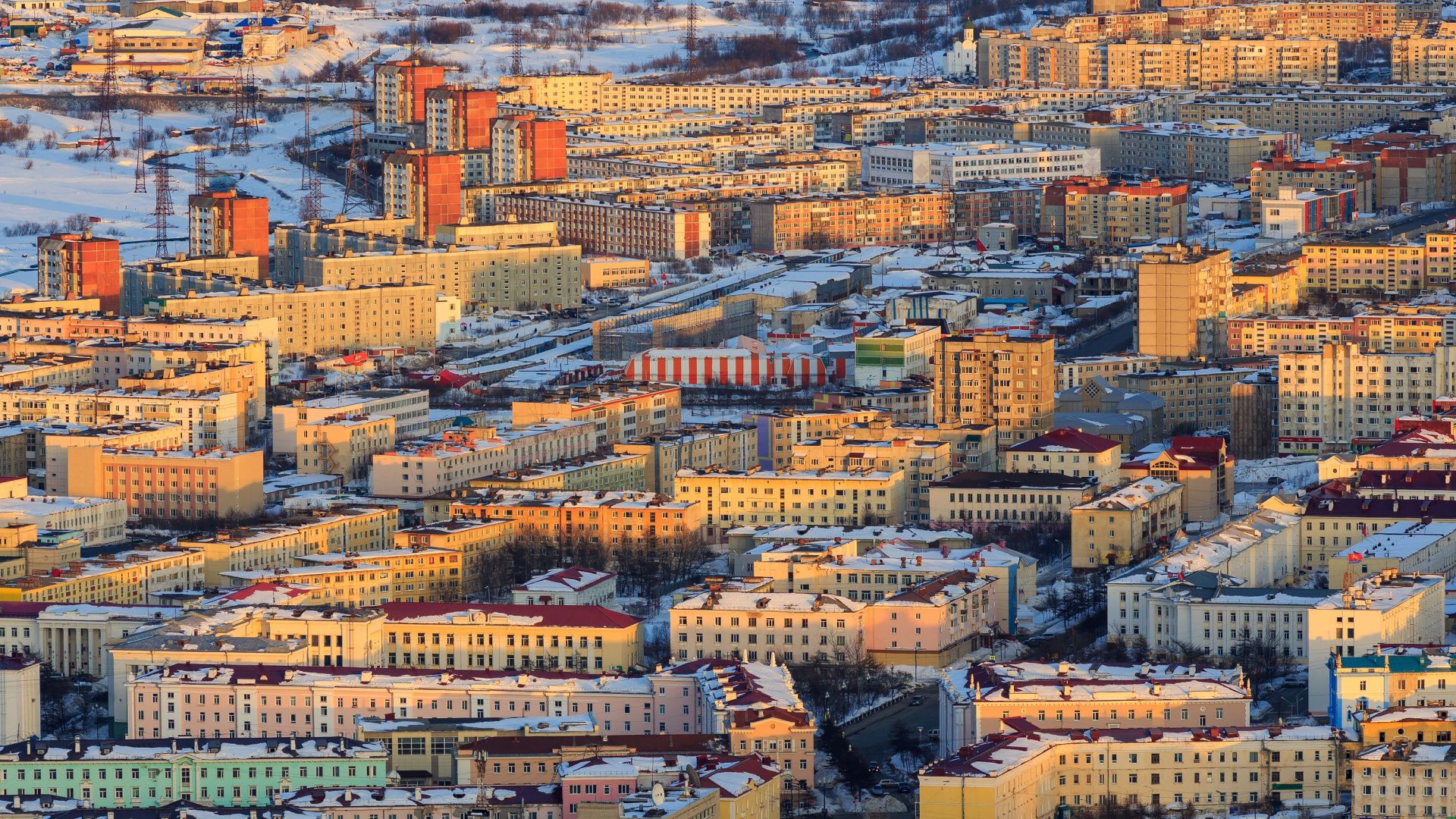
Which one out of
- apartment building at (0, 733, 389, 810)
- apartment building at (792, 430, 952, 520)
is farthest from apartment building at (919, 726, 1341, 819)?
apartment building at (792, 430, 952, 520)

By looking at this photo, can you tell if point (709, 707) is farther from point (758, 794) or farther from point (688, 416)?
point (688, 416)

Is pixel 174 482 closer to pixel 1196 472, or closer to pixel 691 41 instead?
pixel 1196 472

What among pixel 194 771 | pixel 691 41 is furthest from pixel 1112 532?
pixel 691 41

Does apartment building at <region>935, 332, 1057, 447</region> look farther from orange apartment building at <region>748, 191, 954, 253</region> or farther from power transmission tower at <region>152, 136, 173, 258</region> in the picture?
Result: power transmission tower at <region>152, 136, 173, 258</region>

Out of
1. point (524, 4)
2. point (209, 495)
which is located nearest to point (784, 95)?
point (524, 4)

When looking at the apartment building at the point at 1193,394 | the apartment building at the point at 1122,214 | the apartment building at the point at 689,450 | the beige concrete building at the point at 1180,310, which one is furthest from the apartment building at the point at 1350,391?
the apartment building at the point at 1122,214

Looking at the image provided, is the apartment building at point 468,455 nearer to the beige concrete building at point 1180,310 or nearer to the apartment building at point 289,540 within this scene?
the apartment building at point 289,540
